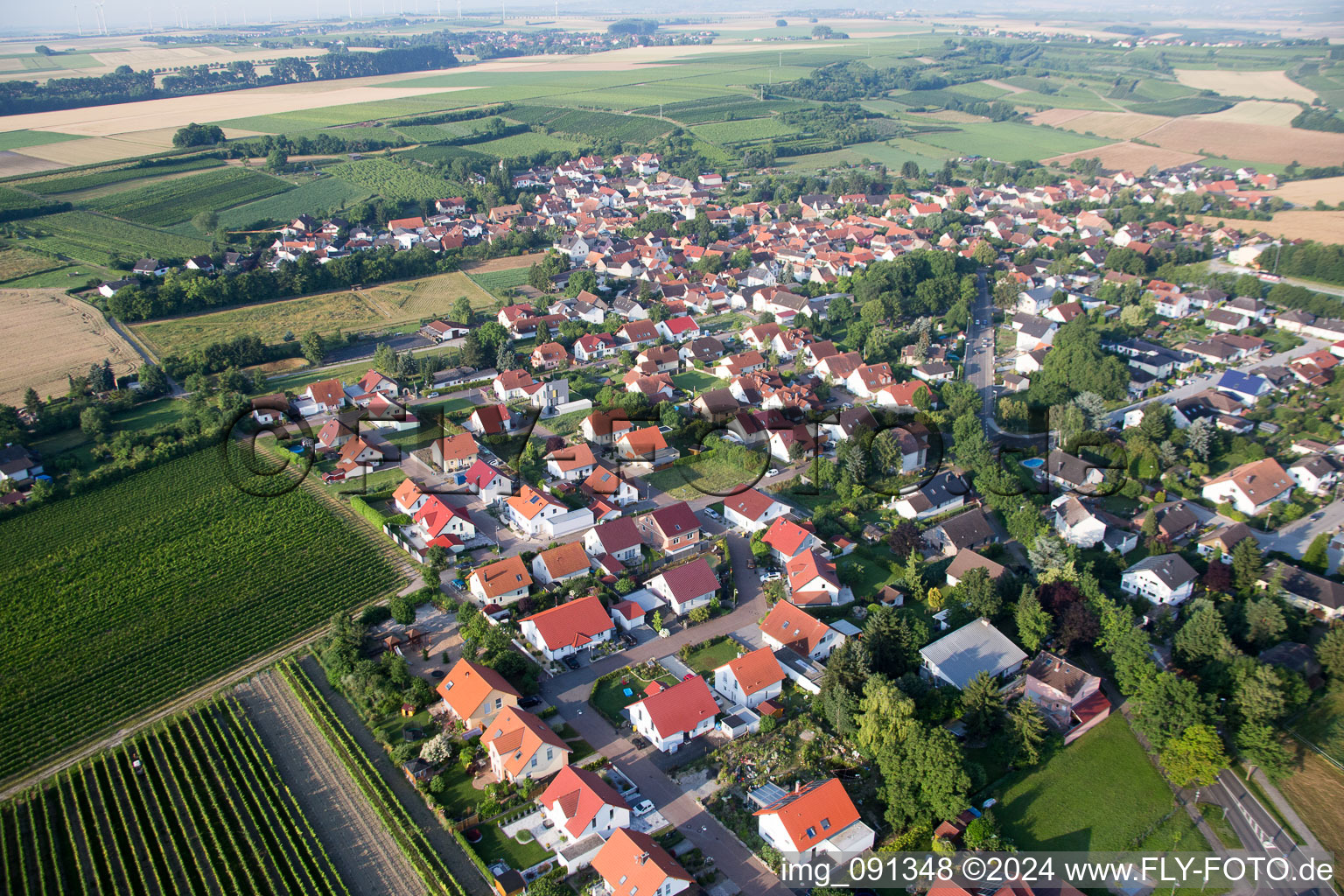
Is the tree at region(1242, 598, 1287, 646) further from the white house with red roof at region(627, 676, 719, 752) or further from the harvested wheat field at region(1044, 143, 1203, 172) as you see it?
the harvested wheat field at region(1044, 143, 1203, 172)

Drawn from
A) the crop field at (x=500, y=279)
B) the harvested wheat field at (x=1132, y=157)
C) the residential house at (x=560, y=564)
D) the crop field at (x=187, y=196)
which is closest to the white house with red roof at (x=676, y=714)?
the residential house at (x=560, y=564)

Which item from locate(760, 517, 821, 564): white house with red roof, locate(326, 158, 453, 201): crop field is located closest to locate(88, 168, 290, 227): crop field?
locate(326, 158, 453, 201): crop field

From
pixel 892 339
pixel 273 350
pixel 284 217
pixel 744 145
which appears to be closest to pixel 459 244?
pixel 284 217

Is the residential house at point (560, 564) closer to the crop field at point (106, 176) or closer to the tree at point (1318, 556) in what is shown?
the tree at point (1318, 556)

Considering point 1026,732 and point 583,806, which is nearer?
point 583,806

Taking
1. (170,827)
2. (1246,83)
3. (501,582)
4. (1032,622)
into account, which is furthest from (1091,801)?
(1246,83)

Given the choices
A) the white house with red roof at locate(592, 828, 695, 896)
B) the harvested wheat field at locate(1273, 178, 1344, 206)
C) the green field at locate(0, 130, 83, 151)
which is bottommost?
the harvested wheat field at locate(1273, 178, 1344, 206)

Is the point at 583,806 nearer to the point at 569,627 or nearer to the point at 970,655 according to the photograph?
the point at 569,627
